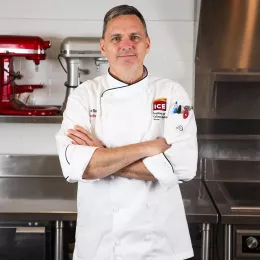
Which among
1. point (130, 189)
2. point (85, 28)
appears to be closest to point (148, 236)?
point (130, 189)

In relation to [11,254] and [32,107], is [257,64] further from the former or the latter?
[11,254]

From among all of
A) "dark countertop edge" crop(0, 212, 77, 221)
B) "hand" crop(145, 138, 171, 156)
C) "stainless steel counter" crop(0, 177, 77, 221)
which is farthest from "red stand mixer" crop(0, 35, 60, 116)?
"hand" crop(145, 138, 171, 156)

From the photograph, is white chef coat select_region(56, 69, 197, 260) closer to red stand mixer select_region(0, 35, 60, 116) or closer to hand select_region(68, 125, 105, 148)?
hand select_region(68, 125, 105, 148)

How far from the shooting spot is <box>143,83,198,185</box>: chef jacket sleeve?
113cm

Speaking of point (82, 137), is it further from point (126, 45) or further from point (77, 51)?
point (77, 51)

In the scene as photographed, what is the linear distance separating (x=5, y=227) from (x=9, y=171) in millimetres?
532

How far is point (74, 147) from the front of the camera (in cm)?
114

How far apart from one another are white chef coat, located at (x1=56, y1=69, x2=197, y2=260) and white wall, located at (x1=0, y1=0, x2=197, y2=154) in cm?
69

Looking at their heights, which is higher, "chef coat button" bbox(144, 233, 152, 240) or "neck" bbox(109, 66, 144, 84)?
"neck" bbox(109, 66, 144, 84)

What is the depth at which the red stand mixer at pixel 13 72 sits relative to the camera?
1707 millimetres

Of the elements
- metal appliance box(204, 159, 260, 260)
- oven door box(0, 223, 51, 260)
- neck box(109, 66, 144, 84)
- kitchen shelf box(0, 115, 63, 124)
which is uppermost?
neck box(109, 66, 144, 84)

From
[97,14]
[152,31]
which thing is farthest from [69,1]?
[152,31]

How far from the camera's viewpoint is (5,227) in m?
1.43

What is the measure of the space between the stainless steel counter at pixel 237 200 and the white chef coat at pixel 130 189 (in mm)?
239
